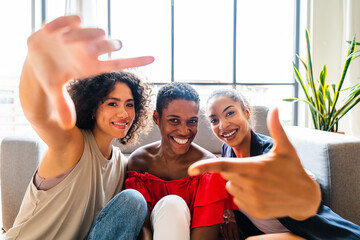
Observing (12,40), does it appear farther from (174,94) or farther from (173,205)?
(173,205)

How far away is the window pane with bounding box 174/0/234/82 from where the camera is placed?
3287 millimetres

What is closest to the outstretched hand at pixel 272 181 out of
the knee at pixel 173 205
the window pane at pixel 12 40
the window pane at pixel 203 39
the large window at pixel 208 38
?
the knee at pixel 173 205

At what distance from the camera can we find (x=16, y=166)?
1339mm

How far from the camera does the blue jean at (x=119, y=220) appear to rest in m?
0.83

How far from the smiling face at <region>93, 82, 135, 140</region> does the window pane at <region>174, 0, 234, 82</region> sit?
228 cm

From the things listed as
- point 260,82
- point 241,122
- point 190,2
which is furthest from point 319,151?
point 190,2

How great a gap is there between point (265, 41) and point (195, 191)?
3.04m

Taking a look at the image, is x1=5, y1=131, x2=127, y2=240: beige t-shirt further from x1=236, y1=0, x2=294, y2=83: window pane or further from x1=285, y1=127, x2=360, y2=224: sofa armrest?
x1=236, y1=0, x2=294, y2=83: window pane

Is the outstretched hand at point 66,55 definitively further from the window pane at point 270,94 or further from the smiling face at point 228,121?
the window pane at point 270,94

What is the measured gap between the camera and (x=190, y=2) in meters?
3.31

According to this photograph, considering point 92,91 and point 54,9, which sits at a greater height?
point 54,9

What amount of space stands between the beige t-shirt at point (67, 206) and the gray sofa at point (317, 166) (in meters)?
0.54

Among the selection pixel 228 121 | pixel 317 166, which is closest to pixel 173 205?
pixel 228 121

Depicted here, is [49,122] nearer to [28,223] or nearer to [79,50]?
[79,50]
